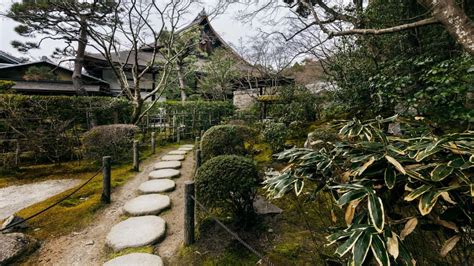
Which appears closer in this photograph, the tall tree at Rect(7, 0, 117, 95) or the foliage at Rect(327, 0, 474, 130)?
the foliage at Rect(327, 0, 474, 130)

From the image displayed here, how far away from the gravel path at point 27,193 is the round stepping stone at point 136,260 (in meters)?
2.76

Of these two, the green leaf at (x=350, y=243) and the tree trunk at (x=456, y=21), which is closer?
the green leaf at (x=350, y=243)

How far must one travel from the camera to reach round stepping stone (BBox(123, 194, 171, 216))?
11.8ft

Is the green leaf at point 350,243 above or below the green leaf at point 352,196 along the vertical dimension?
below

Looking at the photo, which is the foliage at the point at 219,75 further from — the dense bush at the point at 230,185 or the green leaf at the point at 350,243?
the green leaf at the point at 350,243

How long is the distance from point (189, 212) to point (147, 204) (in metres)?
1.44

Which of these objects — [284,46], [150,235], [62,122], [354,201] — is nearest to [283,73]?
[284,46]

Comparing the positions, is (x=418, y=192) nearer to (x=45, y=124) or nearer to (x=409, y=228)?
(x=409, y=228)

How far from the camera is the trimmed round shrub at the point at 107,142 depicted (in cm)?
618

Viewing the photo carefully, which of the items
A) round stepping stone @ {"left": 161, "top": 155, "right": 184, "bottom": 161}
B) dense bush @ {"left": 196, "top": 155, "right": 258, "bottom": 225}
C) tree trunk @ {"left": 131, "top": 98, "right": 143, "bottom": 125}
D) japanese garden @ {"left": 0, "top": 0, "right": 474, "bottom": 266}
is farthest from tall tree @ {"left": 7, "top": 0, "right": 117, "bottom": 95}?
dense bush @ {"left": 196, "top": 155, "right": 258, "bottom": 225}

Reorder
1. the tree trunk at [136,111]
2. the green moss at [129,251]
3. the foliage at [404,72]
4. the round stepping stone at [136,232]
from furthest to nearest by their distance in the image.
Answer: the tree trunk at [136,111], the foliage at [404,72], the round stepping stone at [136,232], the green moss at [129,251]

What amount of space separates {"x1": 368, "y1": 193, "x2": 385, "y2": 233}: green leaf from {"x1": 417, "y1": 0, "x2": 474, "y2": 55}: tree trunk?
8.89ft

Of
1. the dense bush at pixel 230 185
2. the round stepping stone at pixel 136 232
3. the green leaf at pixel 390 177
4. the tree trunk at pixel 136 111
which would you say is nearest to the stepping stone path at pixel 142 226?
the round stepping stone at pixel 136 232

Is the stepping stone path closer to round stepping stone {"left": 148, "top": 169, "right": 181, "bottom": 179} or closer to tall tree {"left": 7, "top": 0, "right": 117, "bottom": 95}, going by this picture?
round stepping stone {"left": 148, "top": 169, "right": 181, "bottom": 179}
